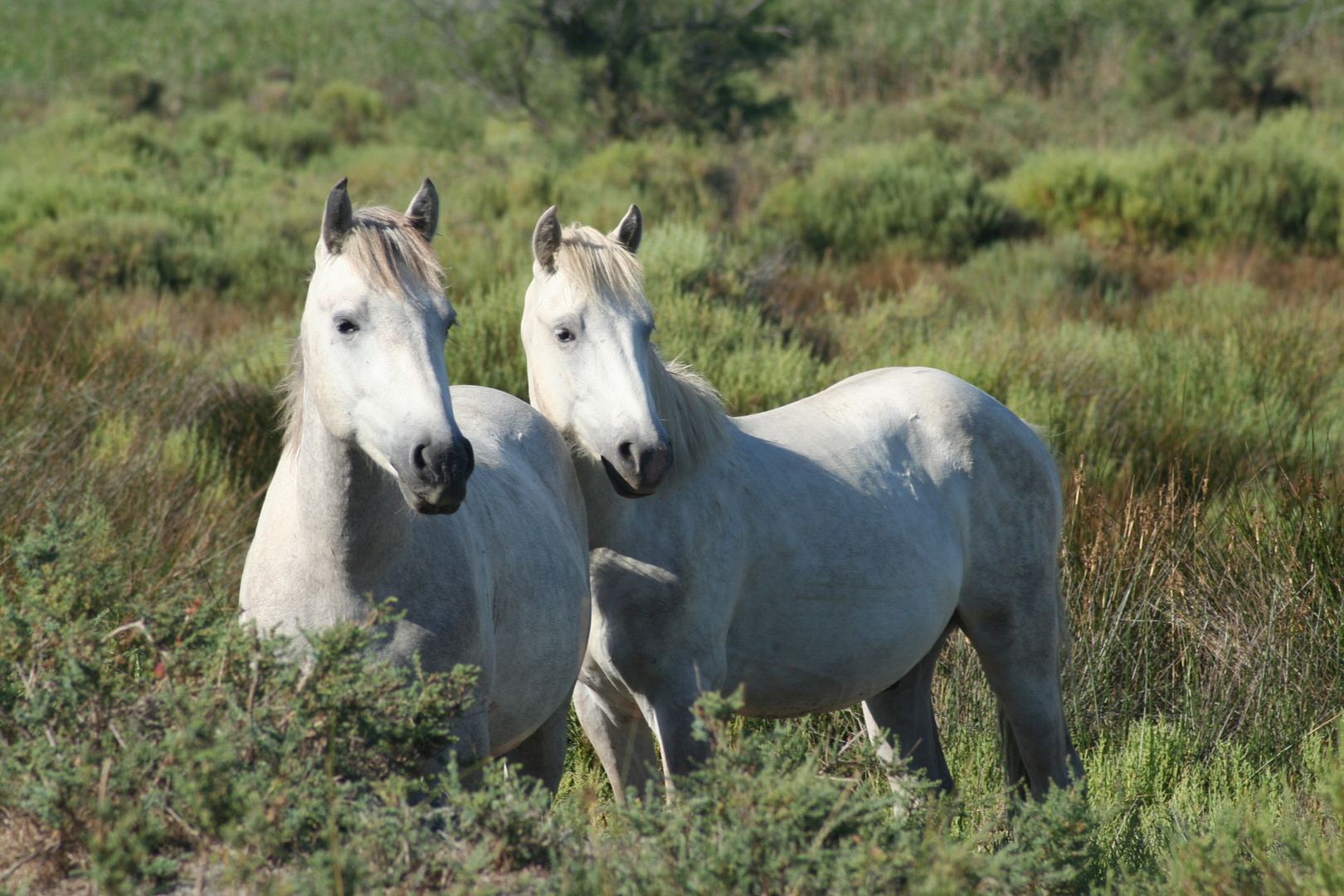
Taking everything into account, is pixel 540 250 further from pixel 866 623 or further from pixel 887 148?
pixel 887 148

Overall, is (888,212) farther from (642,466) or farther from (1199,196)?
(642,466)

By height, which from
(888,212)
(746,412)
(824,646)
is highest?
(824,646)

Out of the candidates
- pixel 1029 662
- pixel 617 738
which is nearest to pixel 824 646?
pixel 617 738

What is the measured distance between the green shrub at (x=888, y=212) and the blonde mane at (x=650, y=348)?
9.75 metres

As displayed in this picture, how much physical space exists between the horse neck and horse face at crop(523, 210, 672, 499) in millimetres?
596

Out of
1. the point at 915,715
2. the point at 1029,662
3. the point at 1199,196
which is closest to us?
the point at 1029,662

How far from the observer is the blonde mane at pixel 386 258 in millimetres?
2092

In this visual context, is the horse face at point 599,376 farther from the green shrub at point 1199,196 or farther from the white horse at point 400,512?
the green shrub at point 1199,196

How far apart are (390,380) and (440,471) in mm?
221

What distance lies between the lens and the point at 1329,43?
23812 mm

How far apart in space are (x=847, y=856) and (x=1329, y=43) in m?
27.8

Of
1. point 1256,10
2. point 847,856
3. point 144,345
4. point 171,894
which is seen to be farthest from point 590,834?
point 1256,10

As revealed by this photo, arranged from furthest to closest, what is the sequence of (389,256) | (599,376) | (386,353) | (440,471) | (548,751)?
(548,751) → (599,376) → (389,256) → (386,353) → (440,471)

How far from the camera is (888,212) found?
43.6 feet
